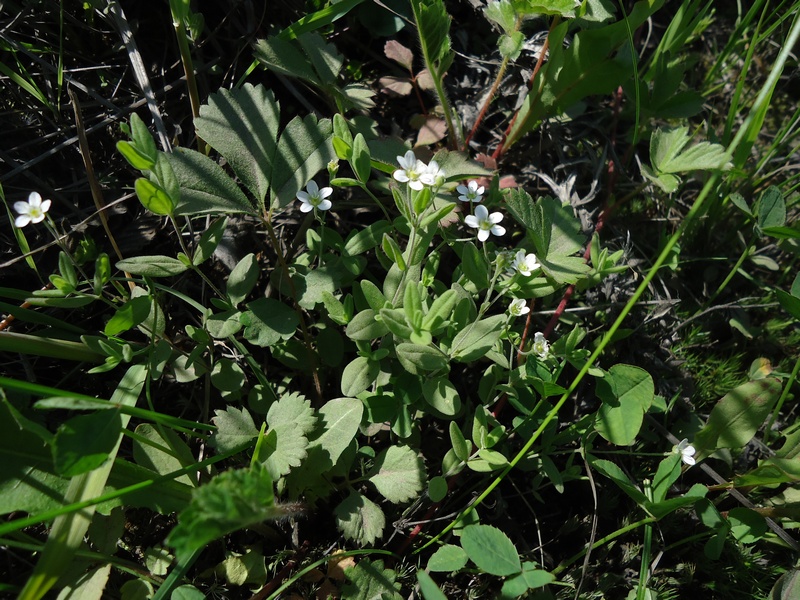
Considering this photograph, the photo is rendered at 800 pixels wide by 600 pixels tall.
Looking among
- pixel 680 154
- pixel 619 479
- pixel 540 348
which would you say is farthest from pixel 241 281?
pixel 680 154

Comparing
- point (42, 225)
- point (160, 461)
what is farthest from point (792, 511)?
point (42, 225)

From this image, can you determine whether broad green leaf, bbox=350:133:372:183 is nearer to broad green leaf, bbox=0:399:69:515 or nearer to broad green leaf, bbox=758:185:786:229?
broad green leaf, bbox=0:399:69:515

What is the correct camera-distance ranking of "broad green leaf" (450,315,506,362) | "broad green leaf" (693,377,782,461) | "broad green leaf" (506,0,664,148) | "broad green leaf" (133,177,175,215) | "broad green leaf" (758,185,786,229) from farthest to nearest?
"broad green leaf" (758,185,786,229) → "broad green leaf" (506,0,664,148) → "broad green leaf" (693,377,782,461) → "broad green leaf" (450,315,506,362) → "broad green leaf" (133,177,175,215)

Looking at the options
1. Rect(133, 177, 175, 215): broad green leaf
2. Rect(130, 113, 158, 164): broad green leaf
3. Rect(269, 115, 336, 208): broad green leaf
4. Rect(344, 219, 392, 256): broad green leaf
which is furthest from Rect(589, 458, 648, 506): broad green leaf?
Rect(130, 113, 158, 164): broad green leaf

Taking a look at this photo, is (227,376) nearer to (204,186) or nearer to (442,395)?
(204,186)

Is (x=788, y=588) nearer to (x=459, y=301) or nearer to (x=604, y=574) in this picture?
(x=604, y=574)

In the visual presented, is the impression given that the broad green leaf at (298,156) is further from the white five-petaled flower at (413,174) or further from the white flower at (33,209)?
the white flower at (33,209)

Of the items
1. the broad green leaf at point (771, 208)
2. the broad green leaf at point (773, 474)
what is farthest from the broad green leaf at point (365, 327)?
the broad green leaf at point (771, 208)
